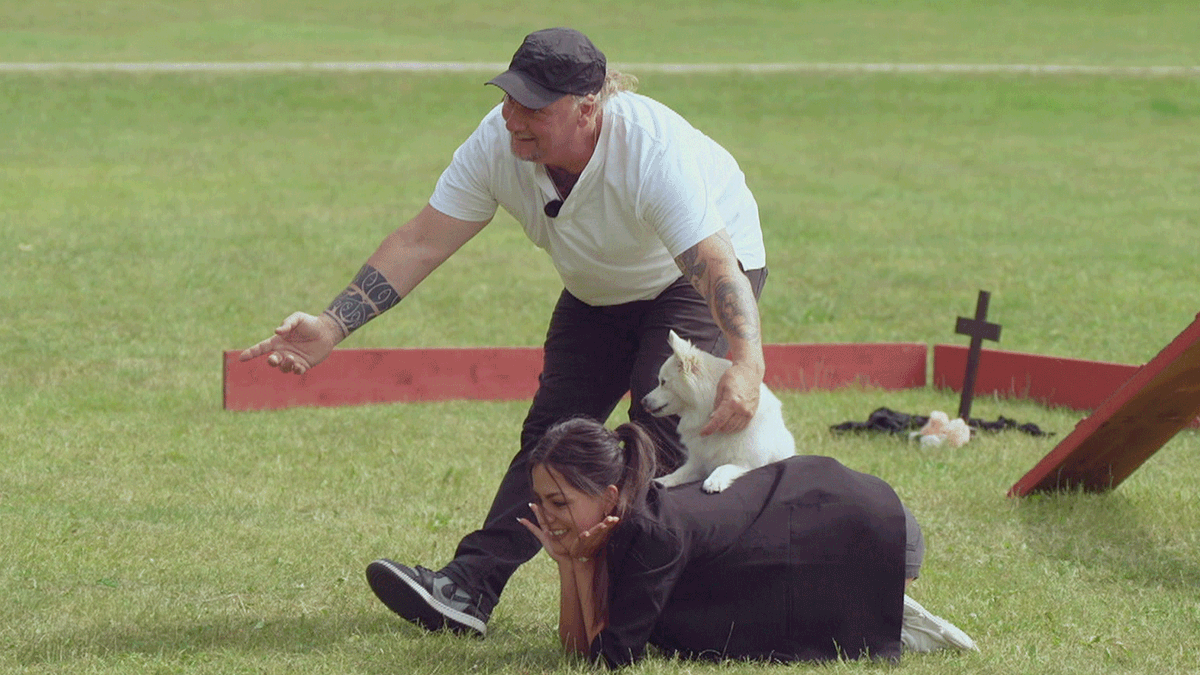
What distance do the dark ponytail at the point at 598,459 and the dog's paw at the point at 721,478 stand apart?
258 mm

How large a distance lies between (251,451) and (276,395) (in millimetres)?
1402

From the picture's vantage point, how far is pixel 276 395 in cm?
980

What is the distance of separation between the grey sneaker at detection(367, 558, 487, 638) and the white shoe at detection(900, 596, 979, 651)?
148 centimetres

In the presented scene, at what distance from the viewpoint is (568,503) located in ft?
14.7

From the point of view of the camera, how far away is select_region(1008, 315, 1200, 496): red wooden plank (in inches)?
251

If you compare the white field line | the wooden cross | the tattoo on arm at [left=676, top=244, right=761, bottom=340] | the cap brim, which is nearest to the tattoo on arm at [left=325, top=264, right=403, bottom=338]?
the cap brim

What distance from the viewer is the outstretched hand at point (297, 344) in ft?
16.6

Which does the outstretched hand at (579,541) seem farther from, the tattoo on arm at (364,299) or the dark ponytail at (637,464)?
the tattoo on arm at (364,299)

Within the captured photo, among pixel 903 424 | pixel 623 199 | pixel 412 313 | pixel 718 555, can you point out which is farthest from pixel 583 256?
pixel 412 313

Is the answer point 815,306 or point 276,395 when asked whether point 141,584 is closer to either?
point 276,395

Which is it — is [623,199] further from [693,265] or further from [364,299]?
[364,299]

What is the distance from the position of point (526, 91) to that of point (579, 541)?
1.41 m

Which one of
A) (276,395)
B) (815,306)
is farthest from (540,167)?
(815,306)

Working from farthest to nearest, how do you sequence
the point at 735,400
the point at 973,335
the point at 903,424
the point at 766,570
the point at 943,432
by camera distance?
the point at 973,335 < the point at 903,424 < the point at 943,432 < the point at 766,570 < the point at 735,400
